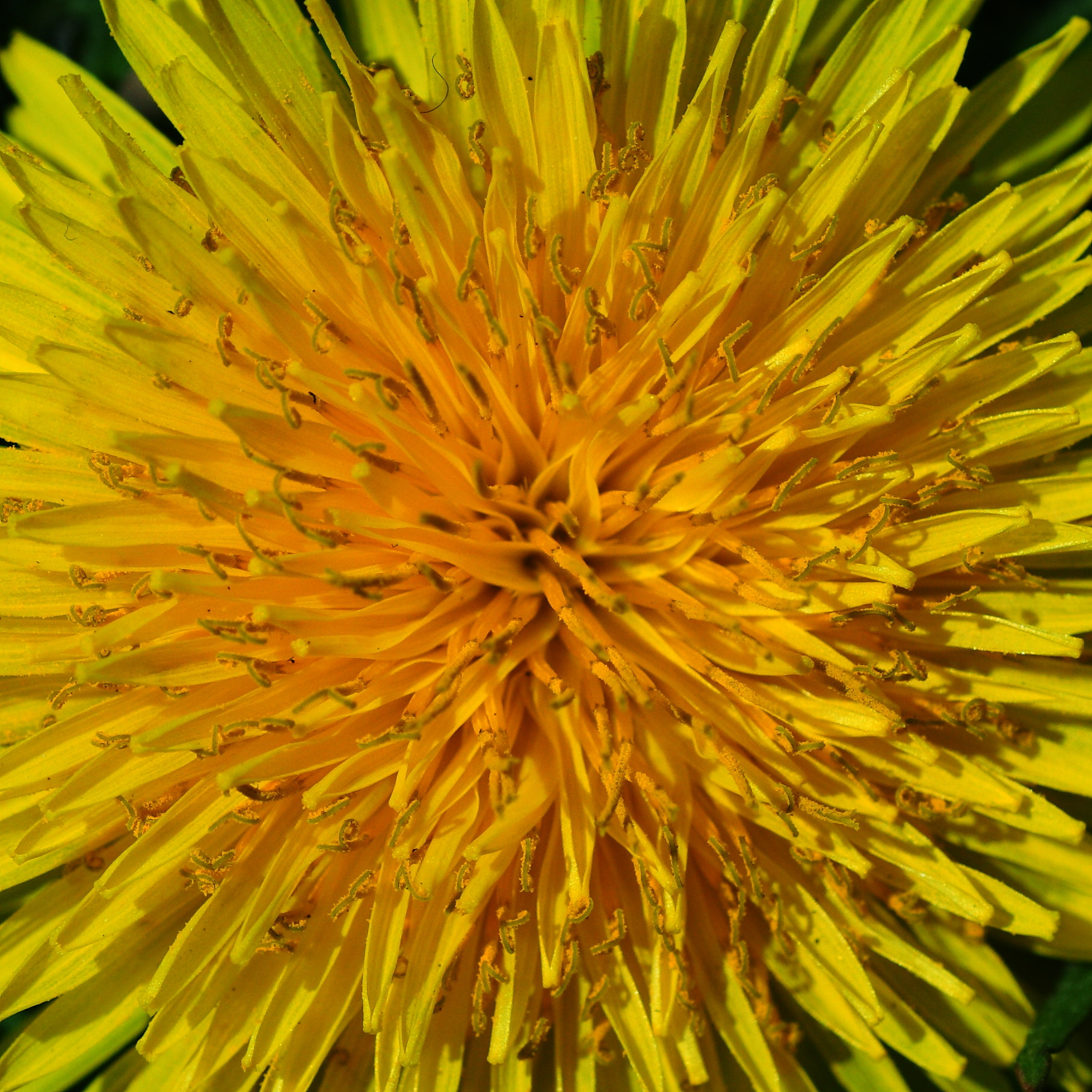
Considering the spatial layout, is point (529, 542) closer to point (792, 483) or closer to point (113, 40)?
point (792, 483)

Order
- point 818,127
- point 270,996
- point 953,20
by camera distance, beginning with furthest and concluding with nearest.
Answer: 1. point 953,20
2. point 818,127
3. point 270,996

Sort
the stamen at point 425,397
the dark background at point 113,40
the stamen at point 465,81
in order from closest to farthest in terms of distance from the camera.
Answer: the stamen at point 425,397, the stamen at point 465,81, the dark background at point 113,40

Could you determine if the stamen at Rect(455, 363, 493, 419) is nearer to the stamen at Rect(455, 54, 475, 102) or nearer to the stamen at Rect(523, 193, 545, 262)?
the stamen at Rect(523, 193, 545, 262)

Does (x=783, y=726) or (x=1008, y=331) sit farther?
(x=1008, y=331)

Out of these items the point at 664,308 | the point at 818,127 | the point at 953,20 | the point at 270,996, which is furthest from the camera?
the point at 953,20

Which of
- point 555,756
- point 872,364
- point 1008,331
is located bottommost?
point 555,756

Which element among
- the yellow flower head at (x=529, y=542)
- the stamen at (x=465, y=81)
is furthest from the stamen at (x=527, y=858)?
the stamen at (x=465, y=81)

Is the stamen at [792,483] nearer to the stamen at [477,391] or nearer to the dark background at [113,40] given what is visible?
the stamen at [477,391]

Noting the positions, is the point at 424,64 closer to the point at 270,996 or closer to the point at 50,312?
the point at 50,312

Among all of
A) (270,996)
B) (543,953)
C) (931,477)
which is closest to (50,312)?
(270,996)
